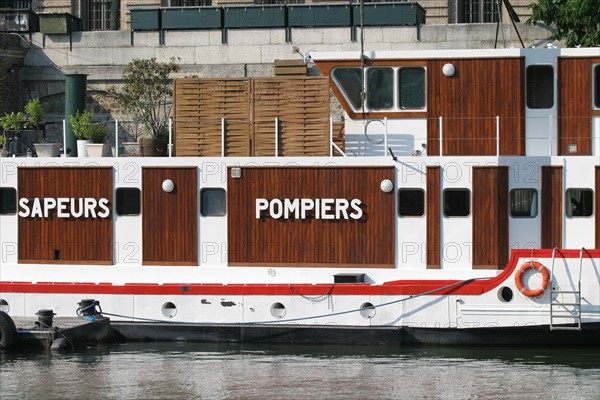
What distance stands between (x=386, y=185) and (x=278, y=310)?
2.79 m

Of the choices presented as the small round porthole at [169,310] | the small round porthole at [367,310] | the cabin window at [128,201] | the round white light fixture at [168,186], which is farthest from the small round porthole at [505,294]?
the cabin window at [128,201]

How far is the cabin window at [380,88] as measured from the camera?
65.6 ft

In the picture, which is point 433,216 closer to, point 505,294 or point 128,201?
point 505,294

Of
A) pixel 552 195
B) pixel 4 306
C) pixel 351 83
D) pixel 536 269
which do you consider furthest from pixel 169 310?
pixel 552 195

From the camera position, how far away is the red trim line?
18500 millimetres

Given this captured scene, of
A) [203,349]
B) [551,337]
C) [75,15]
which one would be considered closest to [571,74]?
[551,337]

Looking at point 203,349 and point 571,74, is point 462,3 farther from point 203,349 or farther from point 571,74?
point 203,349

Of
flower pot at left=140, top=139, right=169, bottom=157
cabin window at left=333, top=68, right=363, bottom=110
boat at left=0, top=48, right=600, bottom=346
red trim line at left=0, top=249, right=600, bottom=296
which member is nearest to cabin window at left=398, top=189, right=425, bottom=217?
boat at left=0, top=48, right=600, bottom=346

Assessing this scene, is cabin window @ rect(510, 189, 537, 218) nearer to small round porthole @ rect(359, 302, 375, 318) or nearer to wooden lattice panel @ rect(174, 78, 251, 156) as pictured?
small round porthole @ rect(359, 302, 375, 318)

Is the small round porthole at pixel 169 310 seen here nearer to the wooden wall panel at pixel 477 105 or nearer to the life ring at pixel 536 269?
the wooden wall panel at pixel 477 105

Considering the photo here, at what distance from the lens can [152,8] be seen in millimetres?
33625

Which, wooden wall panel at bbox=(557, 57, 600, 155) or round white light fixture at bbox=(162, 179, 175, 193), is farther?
round white light fixture at bbox=(162, 179, 175, 193)

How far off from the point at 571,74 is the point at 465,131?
6.70 ft

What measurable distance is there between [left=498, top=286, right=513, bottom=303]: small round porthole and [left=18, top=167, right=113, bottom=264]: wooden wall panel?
268 inches
